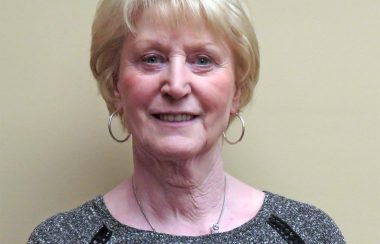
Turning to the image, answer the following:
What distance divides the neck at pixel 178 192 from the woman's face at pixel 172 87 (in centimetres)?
8

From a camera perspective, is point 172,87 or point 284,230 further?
point 284,230

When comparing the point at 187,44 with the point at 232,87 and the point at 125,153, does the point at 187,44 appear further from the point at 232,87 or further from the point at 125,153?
the point at 125,153

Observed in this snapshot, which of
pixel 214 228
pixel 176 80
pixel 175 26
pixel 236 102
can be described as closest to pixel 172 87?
pixel 176 80

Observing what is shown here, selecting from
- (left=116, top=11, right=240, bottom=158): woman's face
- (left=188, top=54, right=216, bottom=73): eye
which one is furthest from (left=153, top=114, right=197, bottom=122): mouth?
(left=188, top=54, right=216, bottom=73): eye

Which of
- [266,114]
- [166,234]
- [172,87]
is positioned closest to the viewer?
[172,87]

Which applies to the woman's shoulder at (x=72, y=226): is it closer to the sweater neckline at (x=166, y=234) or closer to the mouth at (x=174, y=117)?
the sweater neckline at (x=166, y=234)

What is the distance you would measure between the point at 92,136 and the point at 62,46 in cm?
27

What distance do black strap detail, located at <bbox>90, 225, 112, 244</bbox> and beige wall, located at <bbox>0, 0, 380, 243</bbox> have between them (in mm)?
342

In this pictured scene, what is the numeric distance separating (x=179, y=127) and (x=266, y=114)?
489mm

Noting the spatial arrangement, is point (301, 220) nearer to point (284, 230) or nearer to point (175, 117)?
point (284, 230)

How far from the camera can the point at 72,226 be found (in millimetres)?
1263

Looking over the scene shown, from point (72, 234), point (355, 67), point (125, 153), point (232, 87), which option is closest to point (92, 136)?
point (125, 153)

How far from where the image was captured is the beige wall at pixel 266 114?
5.07 feet

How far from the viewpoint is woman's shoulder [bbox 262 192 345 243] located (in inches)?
51.0
